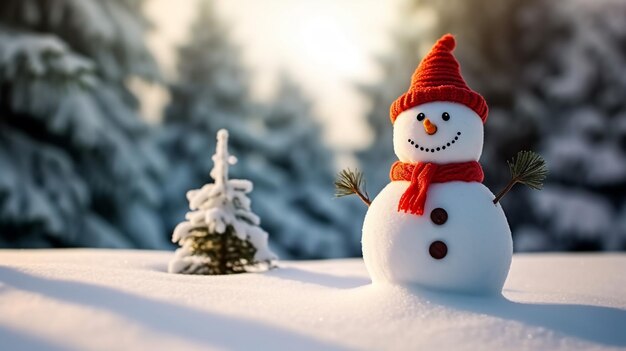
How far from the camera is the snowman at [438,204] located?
3068 millimetres

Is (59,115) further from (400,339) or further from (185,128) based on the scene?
(400,339)

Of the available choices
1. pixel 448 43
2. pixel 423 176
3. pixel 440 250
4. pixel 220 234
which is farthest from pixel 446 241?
pixel 220 234

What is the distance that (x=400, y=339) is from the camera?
8.45ft

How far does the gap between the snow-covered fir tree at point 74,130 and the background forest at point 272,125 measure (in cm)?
3

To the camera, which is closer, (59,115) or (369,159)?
(59,115)

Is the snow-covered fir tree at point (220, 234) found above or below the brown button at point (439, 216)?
above

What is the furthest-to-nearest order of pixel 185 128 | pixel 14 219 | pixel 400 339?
pixel 185 128
pixel 14 219
pixel 400 339

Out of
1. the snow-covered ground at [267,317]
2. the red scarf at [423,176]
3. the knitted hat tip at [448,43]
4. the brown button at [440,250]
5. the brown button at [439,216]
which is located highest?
the knitted hat tip at [448,43]

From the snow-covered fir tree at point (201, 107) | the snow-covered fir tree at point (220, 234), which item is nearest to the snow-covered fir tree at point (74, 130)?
the snow-covered fir tree at point (201, 107)

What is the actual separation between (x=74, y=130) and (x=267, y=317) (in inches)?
317

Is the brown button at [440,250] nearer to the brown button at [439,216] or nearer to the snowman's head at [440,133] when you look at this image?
the brown button at [439,216]

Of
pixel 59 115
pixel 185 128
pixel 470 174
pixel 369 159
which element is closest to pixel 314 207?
pixel 369 159

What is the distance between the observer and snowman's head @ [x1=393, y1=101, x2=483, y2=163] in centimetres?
323

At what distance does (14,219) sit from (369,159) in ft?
25.9
